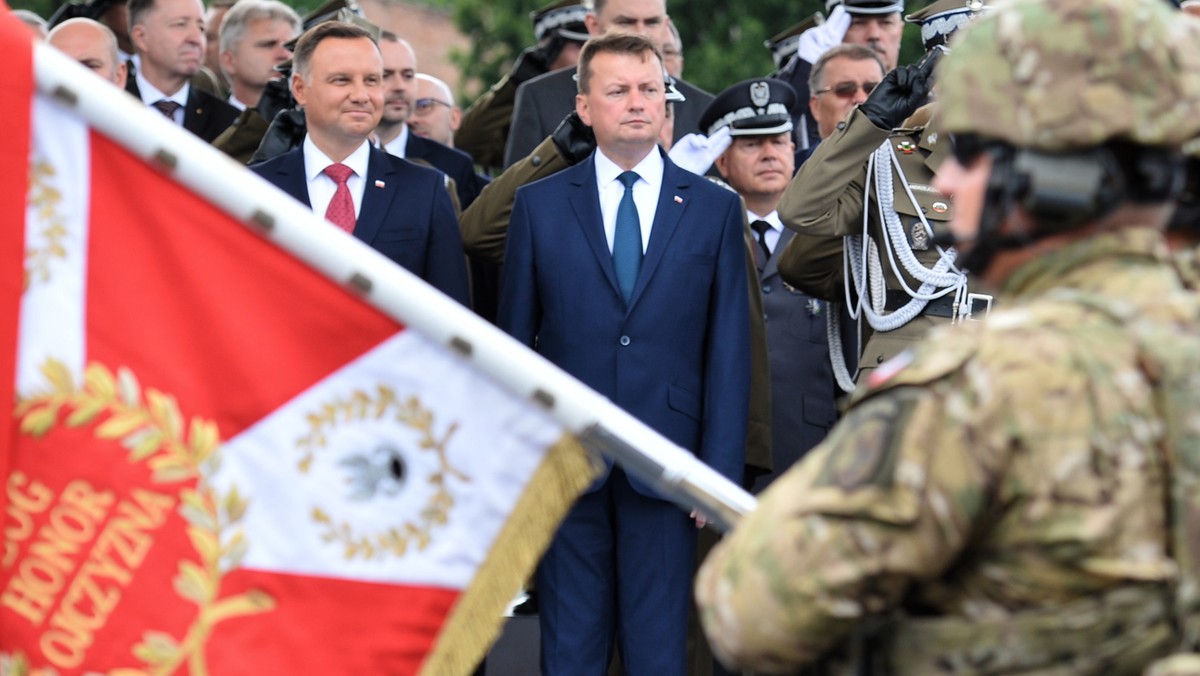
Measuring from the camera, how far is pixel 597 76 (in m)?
6.26

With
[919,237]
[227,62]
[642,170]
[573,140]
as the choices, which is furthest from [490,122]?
[919,237]

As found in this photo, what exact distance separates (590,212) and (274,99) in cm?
208

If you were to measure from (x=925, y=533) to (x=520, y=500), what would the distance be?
978 millimetres

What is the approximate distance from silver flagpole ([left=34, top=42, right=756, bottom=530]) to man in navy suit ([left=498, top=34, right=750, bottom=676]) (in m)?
2.79

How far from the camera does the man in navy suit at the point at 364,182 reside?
609cm

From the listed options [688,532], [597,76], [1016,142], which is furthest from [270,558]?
[597,76]

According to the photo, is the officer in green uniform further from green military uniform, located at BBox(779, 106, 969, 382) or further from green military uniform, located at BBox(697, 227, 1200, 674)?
green military uniform, located at BBox(697, 227, 1200, 674)

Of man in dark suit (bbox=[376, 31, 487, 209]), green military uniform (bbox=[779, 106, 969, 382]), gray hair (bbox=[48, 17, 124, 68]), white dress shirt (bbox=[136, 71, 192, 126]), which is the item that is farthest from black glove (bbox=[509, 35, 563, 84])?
green military uniform (bbox=[779, 106, 969, 382])

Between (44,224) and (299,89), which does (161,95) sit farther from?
(44,224)

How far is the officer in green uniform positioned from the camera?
19.9 ft

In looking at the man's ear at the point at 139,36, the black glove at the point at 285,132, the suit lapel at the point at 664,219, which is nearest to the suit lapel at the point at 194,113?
the man's ear at the point at 139,36

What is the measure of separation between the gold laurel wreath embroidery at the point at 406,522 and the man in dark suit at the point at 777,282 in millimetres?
3562

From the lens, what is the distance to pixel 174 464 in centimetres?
310

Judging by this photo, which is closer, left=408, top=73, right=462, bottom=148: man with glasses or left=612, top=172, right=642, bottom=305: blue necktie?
left=612, top=172, right=642, bottom=305: blue necktie
